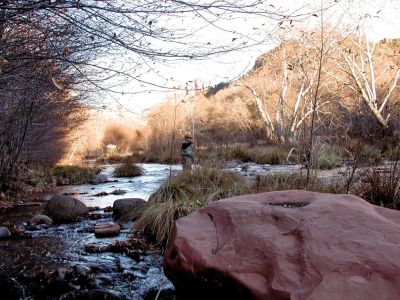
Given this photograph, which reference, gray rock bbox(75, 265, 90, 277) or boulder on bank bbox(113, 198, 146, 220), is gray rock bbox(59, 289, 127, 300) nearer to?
gray rock bbox(75, 265, 90, 277)

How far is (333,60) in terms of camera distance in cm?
2048

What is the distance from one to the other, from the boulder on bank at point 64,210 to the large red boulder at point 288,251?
15.5 ft

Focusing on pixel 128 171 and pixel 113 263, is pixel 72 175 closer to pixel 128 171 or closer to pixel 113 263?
pixel 128 171

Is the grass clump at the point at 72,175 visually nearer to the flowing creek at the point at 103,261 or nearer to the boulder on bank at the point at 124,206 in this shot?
the boulder on bank at the point at 124,206

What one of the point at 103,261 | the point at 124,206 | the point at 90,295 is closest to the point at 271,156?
the point at 124,206

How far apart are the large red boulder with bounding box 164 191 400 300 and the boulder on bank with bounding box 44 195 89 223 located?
4718 millimetres

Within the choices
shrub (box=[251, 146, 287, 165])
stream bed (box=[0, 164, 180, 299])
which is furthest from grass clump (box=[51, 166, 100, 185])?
stream bed (box=[0, 164, 180, 299])

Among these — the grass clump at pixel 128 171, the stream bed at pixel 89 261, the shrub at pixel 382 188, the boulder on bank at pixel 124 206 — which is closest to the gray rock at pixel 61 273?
the stream bed at pixel 89 261

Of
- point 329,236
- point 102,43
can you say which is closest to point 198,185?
point 102,43

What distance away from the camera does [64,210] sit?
23.5 feet

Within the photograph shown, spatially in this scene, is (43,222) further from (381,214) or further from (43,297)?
(381,214)

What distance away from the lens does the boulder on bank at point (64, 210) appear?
709 cm

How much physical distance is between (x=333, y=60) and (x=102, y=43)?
62.7 feet

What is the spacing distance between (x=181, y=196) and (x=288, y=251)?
420 centimetres
